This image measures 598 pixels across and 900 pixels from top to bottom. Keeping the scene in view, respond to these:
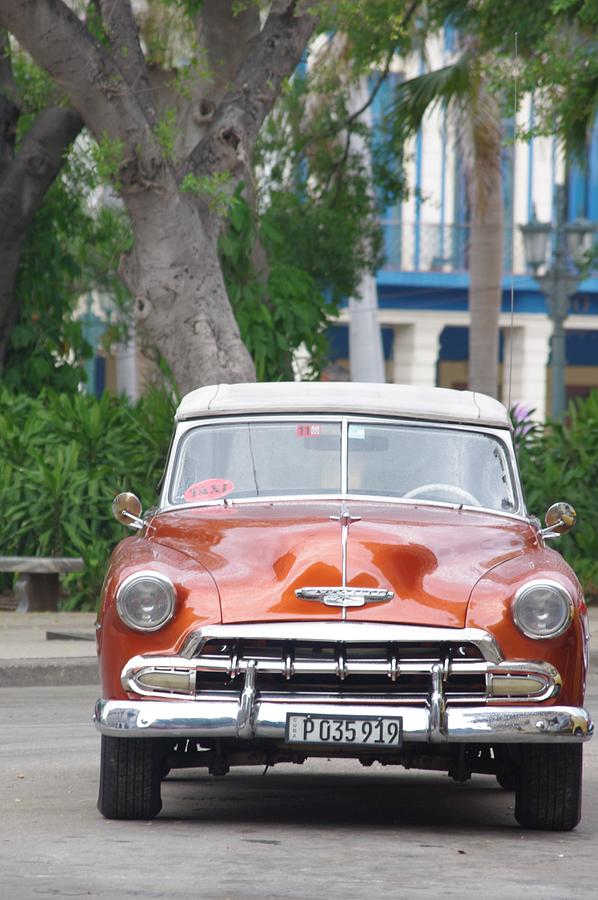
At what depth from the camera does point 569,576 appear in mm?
7145

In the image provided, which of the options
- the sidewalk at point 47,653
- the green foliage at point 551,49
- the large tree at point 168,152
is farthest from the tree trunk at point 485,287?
the sidewalk at point 47,653

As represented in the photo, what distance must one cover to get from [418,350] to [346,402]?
127 feet

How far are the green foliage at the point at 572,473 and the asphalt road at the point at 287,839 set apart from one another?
28.0 feet

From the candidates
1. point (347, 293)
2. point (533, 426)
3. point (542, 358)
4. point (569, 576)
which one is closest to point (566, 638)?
point (569, 576)

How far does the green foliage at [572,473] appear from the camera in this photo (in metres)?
17.9

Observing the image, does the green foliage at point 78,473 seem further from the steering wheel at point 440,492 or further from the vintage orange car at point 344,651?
the vintage orange car at point 344,651

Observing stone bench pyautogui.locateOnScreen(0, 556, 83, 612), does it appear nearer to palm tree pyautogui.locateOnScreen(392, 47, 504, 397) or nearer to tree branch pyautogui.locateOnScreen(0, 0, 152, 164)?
tree branch pyautogui.locateOnScreen(0, 0, 152, 164)

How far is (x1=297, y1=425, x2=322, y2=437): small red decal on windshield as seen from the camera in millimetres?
8211

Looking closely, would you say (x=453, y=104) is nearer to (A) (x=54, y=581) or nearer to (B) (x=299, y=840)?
(A) (x=54, y=581)

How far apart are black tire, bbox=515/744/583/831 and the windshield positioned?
4.31ft

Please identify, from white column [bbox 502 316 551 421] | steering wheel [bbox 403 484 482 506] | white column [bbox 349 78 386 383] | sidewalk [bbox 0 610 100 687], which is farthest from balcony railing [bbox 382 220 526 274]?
steering wheel [bbox 403 484 482 506]

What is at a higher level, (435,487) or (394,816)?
(435,487)

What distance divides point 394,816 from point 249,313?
41.1 feet

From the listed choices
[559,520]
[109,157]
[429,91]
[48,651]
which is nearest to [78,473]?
[109,157]
